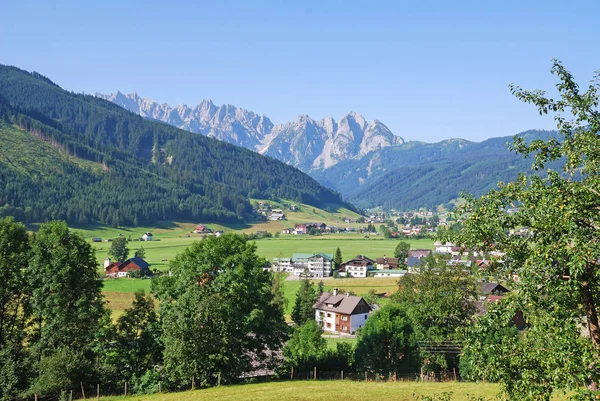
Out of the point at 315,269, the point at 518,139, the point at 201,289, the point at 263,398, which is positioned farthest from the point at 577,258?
the point at 315,269

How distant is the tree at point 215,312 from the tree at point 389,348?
9.85 meters

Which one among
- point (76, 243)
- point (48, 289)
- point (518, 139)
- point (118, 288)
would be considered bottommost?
point (118, 288)

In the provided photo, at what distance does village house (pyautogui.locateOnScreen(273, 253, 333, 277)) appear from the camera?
167 metres

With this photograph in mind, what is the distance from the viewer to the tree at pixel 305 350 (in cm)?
4933

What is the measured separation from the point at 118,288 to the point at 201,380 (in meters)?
86.5

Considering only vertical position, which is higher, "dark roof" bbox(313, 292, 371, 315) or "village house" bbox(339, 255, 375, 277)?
"village house" bbox(339, 255, 375, 277)

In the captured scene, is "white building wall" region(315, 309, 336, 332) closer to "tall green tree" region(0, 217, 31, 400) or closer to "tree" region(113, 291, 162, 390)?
"tree" region(113, 291, 162, 390)

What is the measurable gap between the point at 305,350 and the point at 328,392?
14900 mm

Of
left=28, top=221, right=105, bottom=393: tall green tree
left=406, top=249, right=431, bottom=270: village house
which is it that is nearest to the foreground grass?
left=28, top=221, right=105, bottom=393: tall green tree

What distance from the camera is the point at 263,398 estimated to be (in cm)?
3366

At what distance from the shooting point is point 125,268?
477 feet

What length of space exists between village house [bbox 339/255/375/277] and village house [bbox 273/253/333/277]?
17.4 feet

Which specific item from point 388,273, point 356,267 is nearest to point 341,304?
point 388,273

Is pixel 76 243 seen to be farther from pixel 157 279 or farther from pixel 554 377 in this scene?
pixel 554 377
